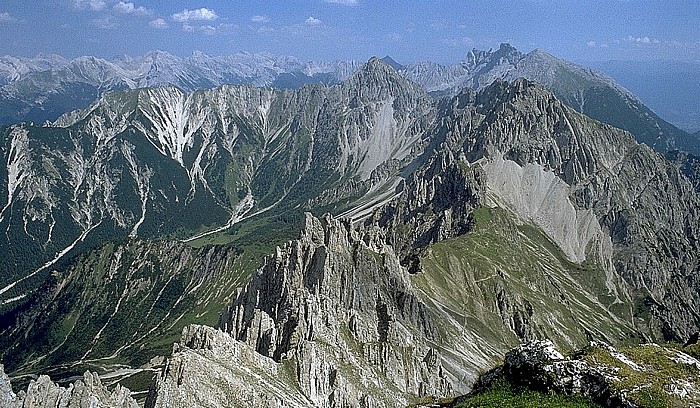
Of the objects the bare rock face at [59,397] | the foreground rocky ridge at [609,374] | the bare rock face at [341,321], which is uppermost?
the foreground rocky ridge at [609,374]

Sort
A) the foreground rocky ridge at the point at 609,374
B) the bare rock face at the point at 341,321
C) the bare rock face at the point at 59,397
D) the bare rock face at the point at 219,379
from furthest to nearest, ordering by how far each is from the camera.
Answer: the bare rock face at the point at 341,321, the bare rock face at the point at 59,397, the bare rock face at the point at 219,379, the foreground rocky ridge at the point at 609,374

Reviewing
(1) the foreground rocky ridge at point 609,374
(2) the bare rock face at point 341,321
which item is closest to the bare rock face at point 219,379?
(2) the bare rock face at point 341,321

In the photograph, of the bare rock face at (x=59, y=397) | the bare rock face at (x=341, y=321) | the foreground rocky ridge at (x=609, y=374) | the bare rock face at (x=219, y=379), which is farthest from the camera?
the bare rock face at (x=341, y=321)

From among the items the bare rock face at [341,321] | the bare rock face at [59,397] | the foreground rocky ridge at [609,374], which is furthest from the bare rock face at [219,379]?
the foreground rocky ridge at [609,374]

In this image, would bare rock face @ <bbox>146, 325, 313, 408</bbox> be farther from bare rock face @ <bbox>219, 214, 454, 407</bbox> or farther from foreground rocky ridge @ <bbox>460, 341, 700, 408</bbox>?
foreground rocky ridge @ <bbox>460, 341, 700, 408</bbox>

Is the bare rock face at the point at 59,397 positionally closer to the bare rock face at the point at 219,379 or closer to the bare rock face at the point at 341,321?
the bare rock face at the point at 219,379

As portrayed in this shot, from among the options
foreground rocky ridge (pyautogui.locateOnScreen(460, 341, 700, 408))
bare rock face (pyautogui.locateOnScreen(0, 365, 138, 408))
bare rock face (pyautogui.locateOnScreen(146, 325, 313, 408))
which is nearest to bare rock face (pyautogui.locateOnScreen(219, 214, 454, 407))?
bare rock face (pyautogui.locateOnScreen(146, 325, 313, 408))

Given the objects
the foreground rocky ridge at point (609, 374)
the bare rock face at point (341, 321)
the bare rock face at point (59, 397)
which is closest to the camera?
the foreground rocky ridge at point (609, 374)

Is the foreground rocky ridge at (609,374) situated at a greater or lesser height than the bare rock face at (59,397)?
greater

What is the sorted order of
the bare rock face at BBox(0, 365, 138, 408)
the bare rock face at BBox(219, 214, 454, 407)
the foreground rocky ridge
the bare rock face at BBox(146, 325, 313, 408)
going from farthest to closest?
the bare rock face at BBox(219, 214, 454, 407), the bare rock face at BBox(0, 365, 138, 408), the bare rock face at BBox(146, 325, 313, 408), the foreground rocky ridge

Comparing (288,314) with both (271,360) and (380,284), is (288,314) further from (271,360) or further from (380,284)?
(380,284)

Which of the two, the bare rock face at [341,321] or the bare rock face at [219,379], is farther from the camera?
the bare rock face at [341,321]
